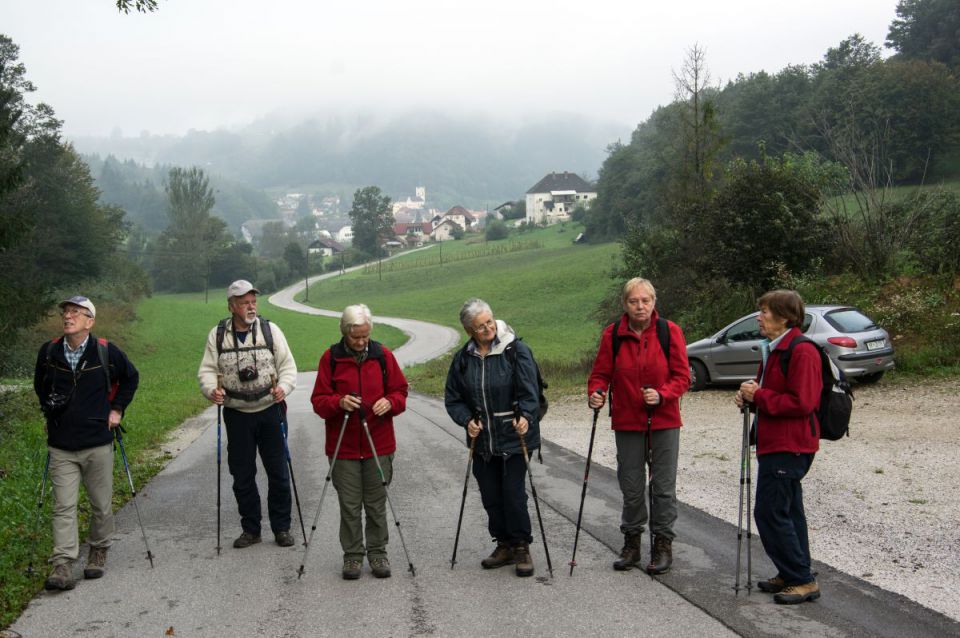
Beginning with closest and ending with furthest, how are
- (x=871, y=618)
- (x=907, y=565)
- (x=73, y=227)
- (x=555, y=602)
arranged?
(x=871, y=618), (x=555, y=602), (x=907, y=565), (x=73, y=227)

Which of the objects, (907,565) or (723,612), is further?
(907,565)

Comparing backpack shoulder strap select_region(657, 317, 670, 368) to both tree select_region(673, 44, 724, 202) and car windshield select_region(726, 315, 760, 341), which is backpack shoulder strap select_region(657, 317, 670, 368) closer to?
car windshield select_region(726, 315, 760, 341)

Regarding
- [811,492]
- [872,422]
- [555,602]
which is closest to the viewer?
[555,602]

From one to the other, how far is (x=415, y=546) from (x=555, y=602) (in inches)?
70.3

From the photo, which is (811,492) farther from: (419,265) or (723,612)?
(419,265)

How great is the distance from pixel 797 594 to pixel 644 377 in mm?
1692

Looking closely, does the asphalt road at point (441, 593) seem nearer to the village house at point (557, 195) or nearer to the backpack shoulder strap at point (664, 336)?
the backpack shoulder strap at point (664, 336)

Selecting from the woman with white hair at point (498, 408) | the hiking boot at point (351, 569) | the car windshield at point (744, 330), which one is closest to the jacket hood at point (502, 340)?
the woman with white hair at point (498, 408)

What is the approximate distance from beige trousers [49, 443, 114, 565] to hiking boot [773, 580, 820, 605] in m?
4.93

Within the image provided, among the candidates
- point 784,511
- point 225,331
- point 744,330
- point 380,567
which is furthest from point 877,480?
point 744,330

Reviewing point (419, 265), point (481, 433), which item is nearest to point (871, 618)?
point (481, 433)

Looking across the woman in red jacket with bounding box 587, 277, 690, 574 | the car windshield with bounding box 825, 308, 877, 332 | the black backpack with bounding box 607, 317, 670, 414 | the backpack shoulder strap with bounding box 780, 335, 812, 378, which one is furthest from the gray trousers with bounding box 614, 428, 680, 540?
the car windshield with bounding box 825, 308, 877, 332

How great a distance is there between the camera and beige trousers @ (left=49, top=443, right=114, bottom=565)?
20.3 ft

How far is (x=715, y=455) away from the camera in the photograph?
10.7m
